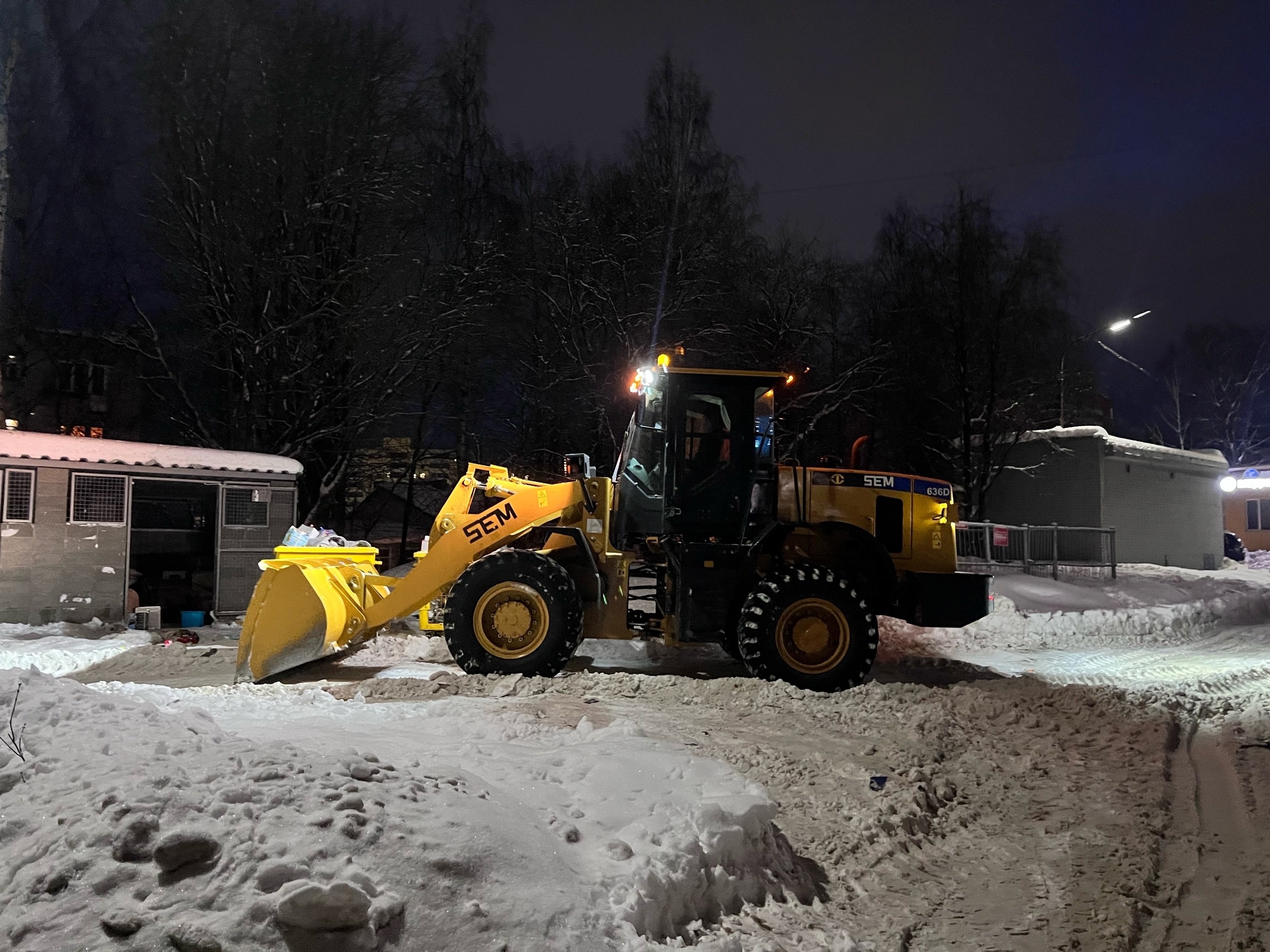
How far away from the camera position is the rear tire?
796 cm

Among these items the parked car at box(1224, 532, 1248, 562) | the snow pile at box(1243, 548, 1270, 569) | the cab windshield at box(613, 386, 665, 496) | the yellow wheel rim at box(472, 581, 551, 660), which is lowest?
the yellow wheel rim at box(472, 581, 551, 660)

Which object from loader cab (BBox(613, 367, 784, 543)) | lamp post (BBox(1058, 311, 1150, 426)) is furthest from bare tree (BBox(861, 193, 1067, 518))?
loader cab (BBox(613, 367, 784, 543))

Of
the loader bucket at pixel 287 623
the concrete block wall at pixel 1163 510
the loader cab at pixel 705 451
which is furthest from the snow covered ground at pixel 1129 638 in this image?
the loader bucket at pixel 287 623

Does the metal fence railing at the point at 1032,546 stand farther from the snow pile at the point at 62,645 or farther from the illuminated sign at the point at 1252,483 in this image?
the illuminated sign at the point at 1252,483

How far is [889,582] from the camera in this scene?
855 centimetres

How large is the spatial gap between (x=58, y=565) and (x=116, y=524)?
0.84 m

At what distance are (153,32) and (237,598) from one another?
11.7m

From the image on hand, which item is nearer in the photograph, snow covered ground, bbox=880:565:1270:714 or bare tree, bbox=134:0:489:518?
snow covered ground, bbox=880:565:1270:714

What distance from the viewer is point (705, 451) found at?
27.2ft

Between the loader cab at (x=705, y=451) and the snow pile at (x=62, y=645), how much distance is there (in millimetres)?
6533

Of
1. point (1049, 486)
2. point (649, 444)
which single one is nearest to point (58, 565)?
point (649, 444)

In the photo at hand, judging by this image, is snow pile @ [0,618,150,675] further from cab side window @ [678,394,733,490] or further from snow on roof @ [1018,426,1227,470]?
snow on roof @ [1018,426,1227,470]

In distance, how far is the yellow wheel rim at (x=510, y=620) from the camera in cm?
799

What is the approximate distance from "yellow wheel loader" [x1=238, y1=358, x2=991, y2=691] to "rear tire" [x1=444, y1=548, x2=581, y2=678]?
1cm
